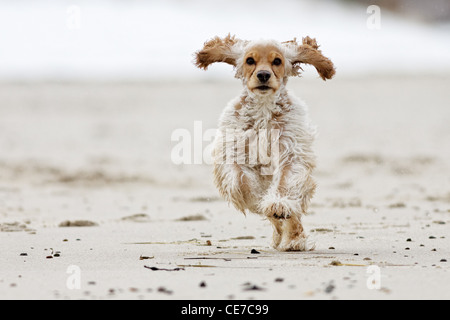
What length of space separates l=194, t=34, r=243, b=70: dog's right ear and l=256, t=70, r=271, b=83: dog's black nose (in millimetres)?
518

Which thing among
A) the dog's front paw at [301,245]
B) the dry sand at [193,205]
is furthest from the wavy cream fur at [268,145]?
the dry sand at [193,205]

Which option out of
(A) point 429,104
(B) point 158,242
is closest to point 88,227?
(B) point 158,242

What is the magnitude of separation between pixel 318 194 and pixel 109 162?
188 inches

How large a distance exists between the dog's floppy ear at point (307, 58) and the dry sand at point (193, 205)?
141 cm

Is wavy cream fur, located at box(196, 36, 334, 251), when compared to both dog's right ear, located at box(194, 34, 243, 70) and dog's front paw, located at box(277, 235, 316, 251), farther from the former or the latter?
dog's right ear, located at box(194, 34, 243, 70)

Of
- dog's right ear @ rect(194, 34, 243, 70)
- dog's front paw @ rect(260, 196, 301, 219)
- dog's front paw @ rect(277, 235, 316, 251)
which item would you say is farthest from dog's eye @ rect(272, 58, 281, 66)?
A: dog's front paw @ rect(277, 235, 316, 251)

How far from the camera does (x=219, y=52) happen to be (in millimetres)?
7191

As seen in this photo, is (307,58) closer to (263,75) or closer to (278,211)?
(263,75)

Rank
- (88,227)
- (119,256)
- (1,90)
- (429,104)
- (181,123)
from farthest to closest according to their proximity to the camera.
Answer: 1. (1,90)
2. (429,104)
3. (181,123)
4. (88,227)
5. (119,256)

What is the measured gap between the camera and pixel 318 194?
1135 cm

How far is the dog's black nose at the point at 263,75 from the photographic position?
6562 mm

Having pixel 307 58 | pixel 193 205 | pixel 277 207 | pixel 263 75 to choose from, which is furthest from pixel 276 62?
pixel 193 205

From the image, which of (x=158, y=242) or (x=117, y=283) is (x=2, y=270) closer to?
(x=117, y=283)
